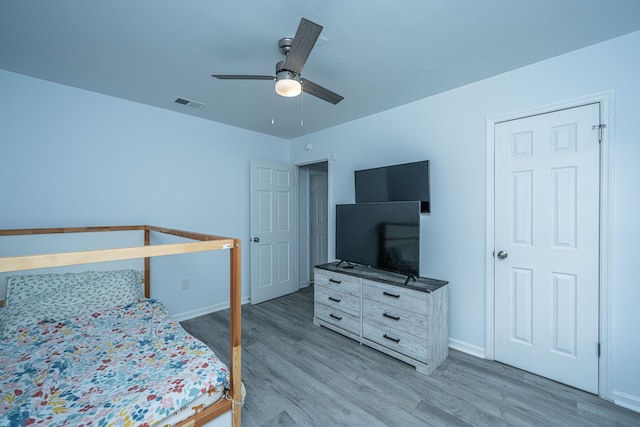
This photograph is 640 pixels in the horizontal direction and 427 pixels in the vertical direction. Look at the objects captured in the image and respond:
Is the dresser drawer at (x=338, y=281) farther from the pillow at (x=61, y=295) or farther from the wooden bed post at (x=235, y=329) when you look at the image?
the pillow at (x=61, y=295)

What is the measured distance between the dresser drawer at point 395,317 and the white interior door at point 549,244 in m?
0.73

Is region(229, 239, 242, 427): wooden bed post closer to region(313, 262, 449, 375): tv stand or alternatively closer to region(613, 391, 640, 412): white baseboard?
region(313, 262, 449, 375): tv stand

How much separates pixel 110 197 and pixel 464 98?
3.70 metres

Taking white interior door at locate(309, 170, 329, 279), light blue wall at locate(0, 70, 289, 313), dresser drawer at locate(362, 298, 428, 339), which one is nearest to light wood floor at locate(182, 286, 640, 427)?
dresser drawer at locate(362, 298, 428, 339)

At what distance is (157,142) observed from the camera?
309 centimetres

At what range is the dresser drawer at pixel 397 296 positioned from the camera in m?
2.25

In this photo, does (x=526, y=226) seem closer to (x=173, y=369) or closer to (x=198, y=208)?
(x=173, y=369)

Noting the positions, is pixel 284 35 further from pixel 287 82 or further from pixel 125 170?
pixel 125 170

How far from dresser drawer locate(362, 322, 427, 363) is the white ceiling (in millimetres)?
2285

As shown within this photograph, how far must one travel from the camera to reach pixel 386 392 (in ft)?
6.53

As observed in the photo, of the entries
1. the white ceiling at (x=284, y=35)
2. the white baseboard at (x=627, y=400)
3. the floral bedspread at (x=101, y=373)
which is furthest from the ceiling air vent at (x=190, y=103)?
the white baseboard at (x=627, y=400)

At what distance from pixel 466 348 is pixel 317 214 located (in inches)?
128

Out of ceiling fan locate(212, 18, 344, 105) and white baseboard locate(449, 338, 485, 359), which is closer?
ceiling fan locate(212, 18, 344, 105)

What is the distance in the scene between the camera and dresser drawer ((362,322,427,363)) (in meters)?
2.24
